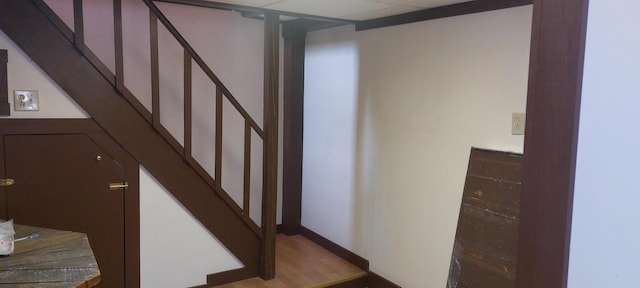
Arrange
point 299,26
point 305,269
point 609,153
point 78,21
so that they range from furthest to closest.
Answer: point 299,26
point 305,269
point 78,21
point 609,153

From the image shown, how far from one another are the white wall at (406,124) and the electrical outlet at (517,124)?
41 millimetres

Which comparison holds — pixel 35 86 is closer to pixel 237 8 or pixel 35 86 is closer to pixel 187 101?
pixel 187 101

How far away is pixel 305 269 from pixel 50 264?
7.43 feet

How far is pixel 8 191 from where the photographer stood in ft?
8.75

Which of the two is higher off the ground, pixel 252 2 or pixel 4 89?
pixel 252 2

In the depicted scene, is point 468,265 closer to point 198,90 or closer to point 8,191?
point 198,90

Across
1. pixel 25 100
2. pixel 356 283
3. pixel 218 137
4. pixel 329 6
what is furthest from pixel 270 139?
pixel 25 100

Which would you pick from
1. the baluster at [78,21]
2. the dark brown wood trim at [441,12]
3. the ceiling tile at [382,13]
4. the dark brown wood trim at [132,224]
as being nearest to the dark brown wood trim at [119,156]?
the dark brown wood trim at [132,224]

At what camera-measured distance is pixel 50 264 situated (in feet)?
5.65

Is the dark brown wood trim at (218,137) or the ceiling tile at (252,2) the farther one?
the dark brown wood trim at (218,137)

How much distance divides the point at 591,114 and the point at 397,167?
2.79 m

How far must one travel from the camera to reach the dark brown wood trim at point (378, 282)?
3.49 m

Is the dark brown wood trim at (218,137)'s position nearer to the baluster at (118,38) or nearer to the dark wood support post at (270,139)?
the dark wood support post at (270,139)

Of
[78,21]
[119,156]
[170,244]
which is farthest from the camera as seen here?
[170,244]
